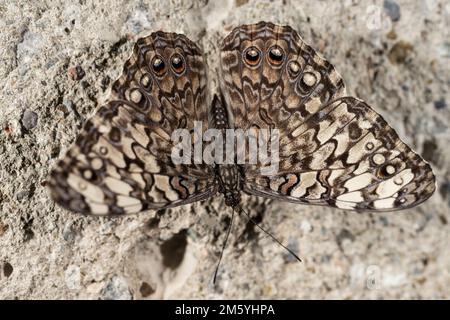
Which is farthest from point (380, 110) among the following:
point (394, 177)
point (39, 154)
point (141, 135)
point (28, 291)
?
point (28, 291)

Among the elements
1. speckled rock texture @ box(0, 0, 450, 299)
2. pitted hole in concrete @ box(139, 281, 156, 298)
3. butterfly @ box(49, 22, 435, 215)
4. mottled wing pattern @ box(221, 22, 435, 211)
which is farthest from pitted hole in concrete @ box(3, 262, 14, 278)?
mottled wing pattern @ box(221, 22, 435, 211)

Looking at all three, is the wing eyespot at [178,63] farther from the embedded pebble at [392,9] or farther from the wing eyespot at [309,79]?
the embedded pebble at [392,9]

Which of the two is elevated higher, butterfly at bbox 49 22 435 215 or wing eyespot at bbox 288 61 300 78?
wing eyespot at bbox 288 61 300 78

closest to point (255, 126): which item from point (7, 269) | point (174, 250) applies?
point (174, 250)

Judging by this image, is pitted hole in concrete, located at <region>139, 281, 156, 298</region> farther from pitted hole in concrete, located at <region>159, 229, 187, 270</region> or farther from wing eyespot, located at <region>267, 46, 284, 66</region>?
wing eyespot, located at <region>267, 46, 284, 66</region>

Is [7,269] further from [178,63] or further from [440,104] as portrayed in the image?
[440,104]

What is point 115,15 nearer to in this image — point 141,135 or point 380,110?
point 141,135
